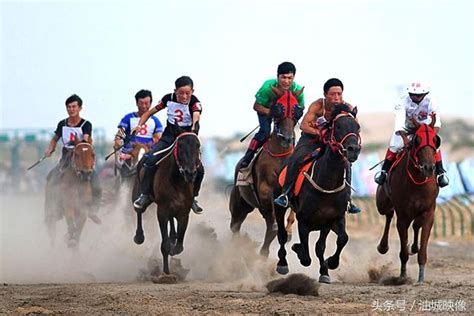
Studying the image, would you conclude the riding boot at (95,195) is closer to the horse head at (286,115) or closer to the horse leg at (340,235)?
the horse head at (286,115)

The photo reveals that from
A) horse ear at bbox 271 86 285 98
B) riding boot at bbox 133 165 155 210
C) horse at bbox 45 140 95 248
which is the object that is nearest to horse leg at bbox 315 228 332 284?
Answer: horse ear at bbox 271 86 285 98

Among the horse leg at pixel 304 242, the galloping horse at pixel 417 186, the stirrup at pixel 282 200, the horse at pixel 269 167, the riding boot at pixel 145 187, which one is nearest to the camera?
the horse leg at pixel 304 242

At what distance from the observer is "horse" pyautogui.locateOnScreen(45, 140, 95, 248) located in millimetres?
20234

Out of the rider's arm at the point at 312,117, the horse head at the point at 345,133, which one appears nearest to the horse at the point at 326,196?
the horse head at the point at 345,133

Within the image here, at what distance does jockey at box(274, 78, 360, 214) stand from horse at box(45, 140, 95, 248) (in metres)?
6.27

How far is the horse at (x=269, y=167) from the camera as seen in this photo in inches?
624

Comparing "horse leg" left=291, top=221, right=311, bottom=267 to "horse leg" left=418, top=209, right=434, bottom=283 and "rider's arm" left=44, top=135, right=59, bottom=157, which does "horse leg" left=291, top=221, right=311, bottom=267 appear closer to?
"horse leg" left=418, top=209, right=434, bottom=283

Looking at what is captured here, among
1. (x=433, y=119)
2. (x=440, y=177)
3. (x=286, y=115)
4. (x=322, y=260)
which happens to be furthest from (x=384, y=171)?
(x=322, y=260)

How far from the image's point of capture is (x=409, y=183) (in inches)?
641

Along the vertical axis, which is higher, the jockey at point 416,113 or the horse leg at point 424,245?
the jockey at point 416,113

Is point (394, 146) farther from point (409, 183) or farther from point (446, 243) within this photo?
point (446, 243)

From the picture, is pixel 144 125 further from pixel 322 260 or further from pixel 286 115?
pixel 322 260

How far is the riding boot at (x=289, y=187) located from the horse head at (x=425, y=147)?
205 centimetres

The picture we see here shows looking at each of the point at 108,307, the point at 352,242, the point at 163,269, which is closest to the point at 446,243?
the point at 352,242
